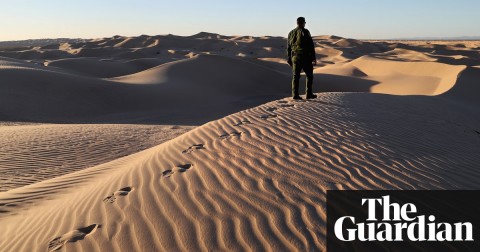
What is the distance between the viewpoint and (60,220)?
14.2 ft

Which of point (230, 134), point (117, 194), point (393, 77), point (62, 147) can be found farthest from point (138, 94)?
point (117, 194)

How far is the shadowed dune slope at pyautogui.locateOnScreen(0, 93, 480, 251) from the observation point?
3.61m

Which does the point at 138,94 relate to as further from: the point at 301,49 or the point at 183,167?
the point at 183,167

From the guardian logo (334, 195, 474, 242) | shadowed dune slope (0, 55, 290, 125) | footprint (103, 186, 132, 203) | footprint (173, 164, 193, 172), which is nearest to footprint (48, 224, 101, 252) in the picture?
footprint (103, 186, 132, 203)

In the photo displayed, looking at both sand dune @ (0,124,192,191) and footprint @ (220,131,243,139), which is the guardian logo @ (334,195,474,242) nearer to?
footprint @ (220,131,243,139)

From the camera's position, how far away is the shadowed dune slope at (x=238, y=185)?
361cm

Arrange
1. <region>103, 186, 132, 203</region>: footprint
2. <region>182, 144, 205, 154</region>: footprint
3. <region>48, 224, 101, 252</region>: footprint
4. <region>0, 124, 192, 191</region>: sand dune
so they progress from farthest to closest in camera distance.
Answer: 1. <region>0, 124, 192, 191</region>: sand dune
2. <region>182, 144, 205, 154</region>: footprint
3. <region>103, 186, 132, 203</region>: footprint
4. <region>48, 224, 101, 252</region>: footprint

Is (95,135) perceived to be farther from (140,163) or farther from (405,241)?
(405,241)

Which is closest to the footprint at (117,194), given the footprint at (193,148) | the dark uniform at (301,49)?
the footprint at (193,148)

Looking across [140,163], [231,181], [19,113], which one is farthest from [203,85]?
[231,181]

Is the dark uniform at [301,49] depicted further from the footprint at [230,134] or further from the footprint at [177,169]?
the footprint at [177,169]

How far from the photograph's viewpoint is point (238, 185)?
443 centimetres

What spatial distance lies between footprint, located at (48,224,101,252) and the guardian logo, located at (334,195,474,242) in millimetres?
2302

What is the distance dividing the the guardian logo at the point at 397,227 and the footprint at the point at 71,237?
230 cm
